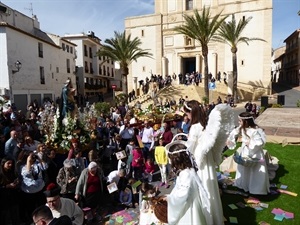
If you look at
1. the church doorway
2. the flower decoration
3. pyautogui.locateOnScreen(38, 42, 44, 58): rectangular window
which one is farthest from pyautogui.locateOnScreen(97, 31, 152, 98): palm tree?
the flower decoration

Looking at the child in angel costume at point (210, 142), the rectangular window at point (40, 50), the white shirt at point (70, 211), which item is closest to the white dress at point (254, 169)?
the child in angel costume at point (210, 142)

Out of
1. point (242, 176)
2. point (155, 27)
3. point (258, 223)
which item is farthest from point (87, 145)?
point (155, 27)

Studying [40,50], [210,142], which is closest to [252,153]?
[210,142]

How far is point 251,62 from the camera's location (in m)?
35.0

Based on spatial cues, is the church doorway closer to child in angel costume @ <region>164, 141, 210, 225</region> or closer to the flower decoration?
the flower decoration

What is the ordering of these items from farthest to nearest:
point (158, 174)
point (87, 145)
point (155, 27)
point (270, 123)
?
point (155, 27) < point (270, 123) < point (158, 174) < point (87, 145)

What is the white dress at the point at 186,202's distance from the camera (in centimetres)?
337

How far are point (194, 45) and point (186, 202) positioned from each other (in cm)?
3650

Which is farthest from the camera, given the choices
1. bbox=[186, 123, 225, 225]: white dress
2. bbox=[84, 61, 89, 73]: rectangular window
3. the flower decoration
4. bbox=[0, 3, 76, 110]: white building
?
bbox=[84, 61, 89, 73]: rectangular window

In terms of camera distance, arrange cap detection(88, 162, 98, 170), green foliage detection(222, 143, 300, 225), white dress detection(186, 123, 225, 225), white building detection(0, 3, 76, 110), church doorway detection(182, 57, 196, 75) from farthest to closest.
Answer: church doorway detection(182, 57, 196, 75)
white building detection(0, 3, 76, 110)
cap detection(88, 162, 98, 170)
green foliage detection(222, 143, 300, 225)
white dress detection(186, 123, 225, 225)

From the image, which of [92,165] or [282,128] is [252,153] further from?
[282,128]

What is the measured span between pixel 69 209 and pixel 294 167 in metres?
6.49

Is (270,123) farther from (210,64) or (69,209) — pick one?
(210,64)

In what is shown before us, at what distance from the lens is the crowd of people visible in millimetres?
3498
